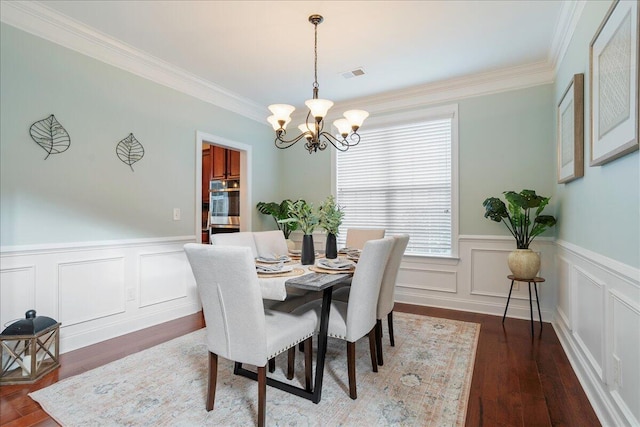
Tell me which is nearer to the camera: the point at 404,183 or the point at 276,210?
the point at 404,183

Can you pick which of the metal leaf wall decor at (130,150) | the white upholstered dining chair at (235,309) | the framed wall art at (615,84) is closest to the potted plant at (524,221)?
the framed wall art at (615,84)

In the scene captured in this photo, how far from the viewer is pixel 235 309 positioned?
1660mm

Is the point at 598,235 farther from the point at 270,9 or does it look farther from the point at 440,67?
the point at 270,9

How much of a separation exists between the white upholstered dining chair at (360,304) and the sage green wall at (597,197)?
1.12 m

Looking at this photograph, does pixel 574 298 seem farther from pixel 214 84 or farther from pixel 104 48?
pixel 104 48

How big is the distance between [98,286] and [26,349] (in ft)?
2.52

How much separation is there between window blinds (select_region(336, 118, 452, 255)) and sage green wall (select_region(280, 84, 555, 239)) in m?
0.22

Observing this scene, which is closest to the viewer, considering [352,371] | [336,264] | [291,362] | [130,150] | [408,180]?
[352,371]

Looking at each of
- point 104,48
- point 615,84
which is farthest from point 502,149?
point 104,48

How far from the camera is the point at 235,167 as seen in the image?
4926 mm

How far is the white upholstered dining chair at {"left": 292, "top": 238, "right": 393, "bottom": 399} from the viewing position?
6.36ft

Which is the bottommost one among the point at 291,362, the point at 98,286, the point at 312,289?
the point at 291,362

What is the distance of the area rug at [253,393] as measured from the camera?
70.5 inches

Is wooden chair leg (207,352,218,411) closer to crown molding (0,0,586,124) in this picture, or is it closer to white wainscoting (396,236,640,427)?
white wainscoting (396,236,640,427)
